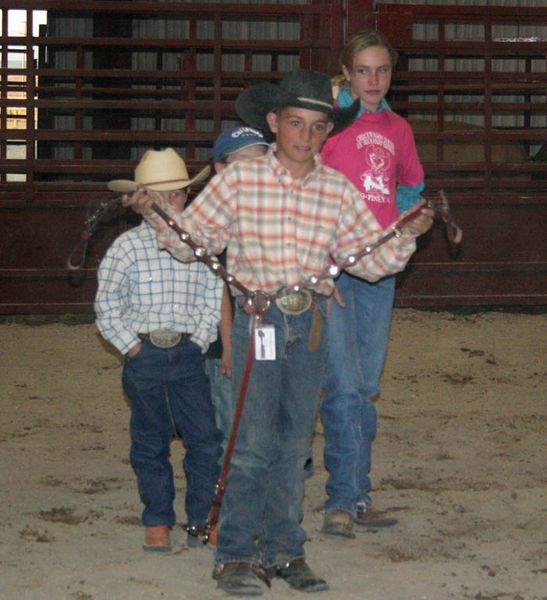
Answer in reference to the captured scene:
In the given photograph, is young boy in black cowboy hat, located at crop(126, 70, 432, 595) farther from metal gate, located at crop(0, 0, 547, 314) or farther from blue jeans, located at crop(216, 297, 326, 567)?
metal gate, located at crop(0, 0, 547, 314)

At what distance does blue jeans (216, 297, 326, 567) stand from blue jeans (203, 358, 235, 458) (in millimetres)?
651

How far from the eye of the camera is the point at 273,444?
12.7ft

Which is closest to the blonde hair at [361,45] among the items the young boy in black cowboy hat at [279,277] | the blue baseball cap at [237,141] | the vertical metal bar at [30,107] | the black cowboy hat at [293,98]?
the blue baseball cap at [237,141]

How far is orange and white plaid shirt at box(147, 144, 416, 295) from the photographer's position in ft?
12.4

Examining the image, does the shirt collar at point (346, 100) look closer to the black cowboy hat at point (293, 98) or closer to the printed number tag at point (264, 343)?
the black cowboy hat at point (293, 98)

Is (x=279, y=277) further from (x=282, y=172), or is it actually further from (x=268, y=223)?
(x=282, y=172)

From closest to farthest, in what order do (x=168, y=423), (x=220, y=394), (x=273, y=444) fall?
(x=273, y=444) < (x=168, y=423) < (x=220, y=394)

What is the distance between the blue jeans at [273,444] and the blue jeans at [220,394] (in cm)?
65

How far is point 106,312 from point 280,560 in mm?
1020

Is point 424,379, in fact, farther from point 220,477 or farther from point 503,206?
point 220,477

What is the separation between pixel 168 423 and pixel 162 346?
0.30m

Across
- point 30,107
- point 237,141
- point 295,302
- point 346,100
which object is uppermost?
point 30,107

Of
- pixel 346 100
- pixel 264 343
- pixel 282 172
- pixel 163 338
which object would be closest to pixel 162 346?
pixel 163 338

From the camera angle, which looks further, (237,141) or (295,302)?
(237,141)
